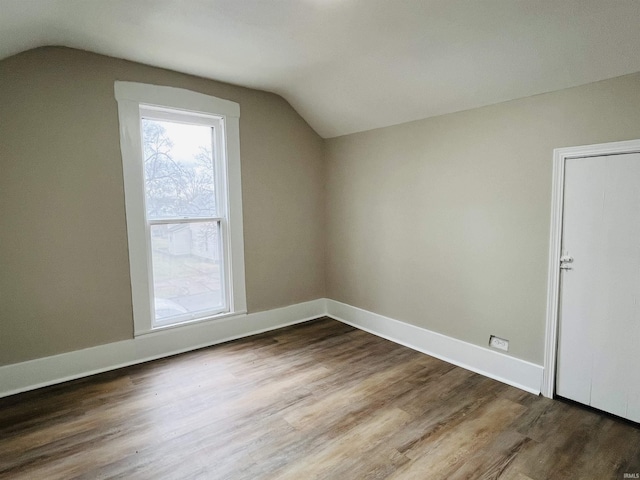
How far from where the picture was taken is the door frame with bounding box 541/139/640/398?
239 cm

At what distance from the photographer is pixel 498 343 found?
112 inches

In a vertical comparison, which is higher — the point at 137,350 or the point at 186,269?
the point at 186,269

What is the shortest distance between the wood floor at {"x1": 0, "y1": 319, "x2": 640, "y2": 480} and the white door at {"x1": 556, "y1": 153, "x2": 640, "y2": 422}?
221 mm

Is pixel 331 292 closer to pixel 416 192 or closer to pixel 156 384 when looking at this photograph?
pixel 416 192

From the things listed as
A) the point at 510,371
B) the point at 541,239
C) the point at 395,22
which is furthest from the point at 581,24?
the point at 510,371

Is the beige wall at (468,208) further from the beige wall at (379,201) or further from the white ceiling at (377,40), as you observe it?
the white ceiling at (377,40)

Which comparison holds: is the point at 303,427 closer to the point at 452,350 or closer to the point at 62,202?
the point at 452,350

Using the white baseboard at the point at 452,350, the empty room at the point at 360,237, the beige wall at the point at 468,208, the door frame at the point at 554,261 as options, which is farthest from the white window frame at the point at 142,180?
the door frame at the point at 554,261

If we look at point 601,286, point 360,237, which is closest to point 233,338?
point 360,237

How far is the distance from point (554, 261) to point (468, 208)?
0.76 metres

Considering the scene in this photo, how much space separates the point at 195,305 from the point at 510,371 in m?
2.89

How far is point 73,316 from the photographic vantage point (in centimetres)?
284

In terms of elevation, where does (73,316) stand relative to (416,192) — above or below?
below

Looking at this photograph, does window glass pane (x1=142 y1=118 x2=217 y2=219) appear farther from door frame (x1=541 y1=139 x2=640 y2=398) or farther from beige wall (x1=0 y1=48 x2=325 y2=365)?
door frame (x1=541 y1=139 x2=640 y2=398)
